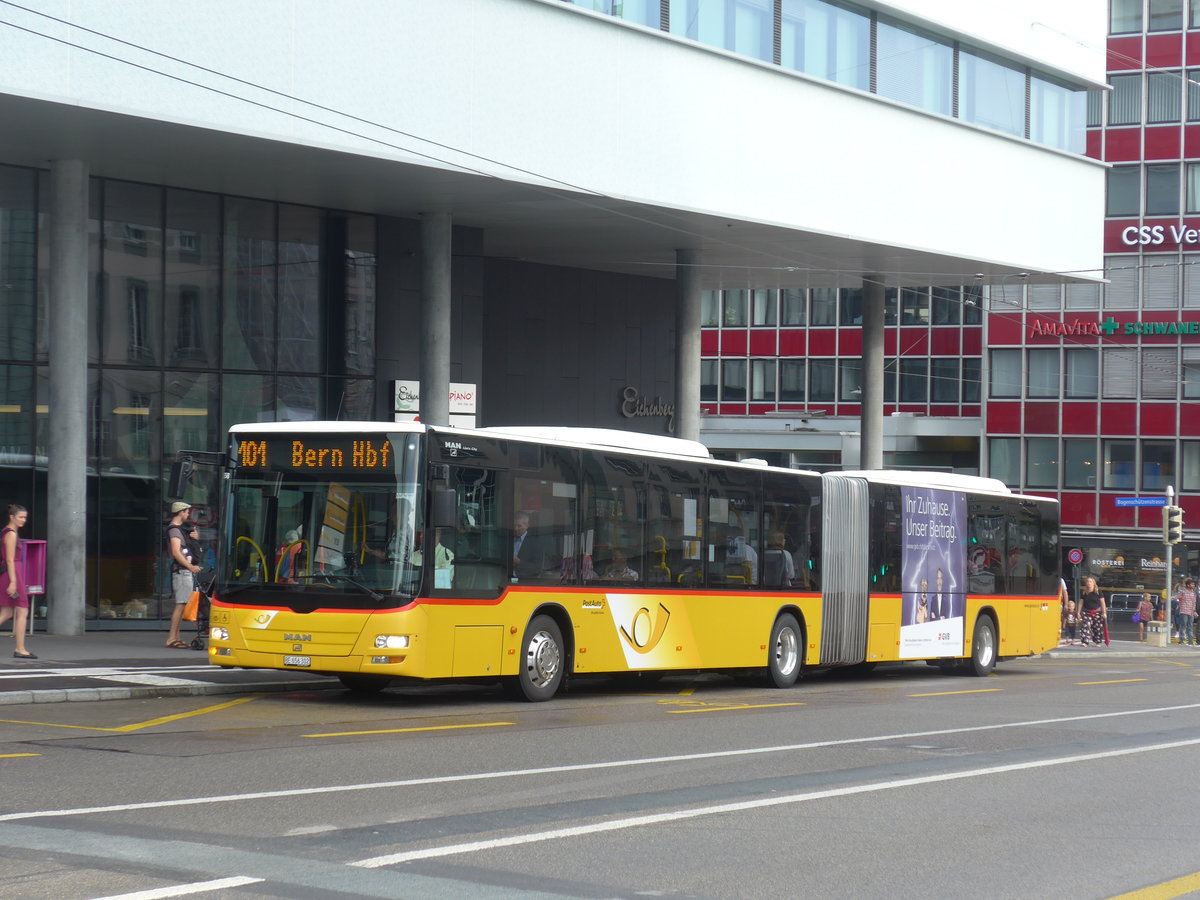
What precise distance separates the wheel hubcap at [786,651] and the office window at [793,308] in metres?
49.3

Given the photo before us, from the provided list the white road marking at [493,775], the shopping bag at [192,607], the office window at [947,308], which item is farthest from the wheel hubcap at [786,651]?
the office window at [947,308]

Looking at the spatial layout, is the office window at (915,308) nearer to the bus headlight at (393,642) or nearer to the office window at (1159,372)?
the office window at (1159,372)

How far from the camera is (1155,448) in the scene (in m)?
61.1

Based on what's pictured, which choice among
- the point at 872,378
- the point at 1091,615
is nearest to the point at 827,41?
the point at 872,378

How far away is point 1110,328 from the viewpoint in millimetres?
61406

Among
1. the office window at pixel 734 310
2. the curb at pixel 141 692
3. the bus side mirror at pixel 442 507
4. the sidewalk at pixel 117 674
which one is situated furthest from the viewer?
the office window at pixel 734 310

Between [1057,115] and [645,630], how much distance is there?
897 inches

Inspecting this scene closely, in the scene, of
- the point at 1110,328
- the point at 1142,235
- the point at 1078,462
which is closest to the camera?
the point at 1142,235

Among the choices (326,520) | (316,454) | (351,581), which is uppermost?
(316,454)

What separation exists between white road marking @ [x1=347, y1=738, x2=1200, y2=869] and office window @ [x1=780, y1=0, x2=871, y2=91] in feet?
63.8

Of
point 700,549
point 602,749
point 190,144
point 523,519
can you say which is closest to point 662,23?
point 190,144

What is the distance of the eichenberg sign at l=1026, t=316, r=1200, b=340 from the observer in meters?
60.5

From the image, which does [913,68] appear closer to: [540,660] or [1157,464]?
[540,660]

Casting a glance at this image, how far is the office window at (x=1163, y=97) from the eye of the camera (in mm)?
61406
